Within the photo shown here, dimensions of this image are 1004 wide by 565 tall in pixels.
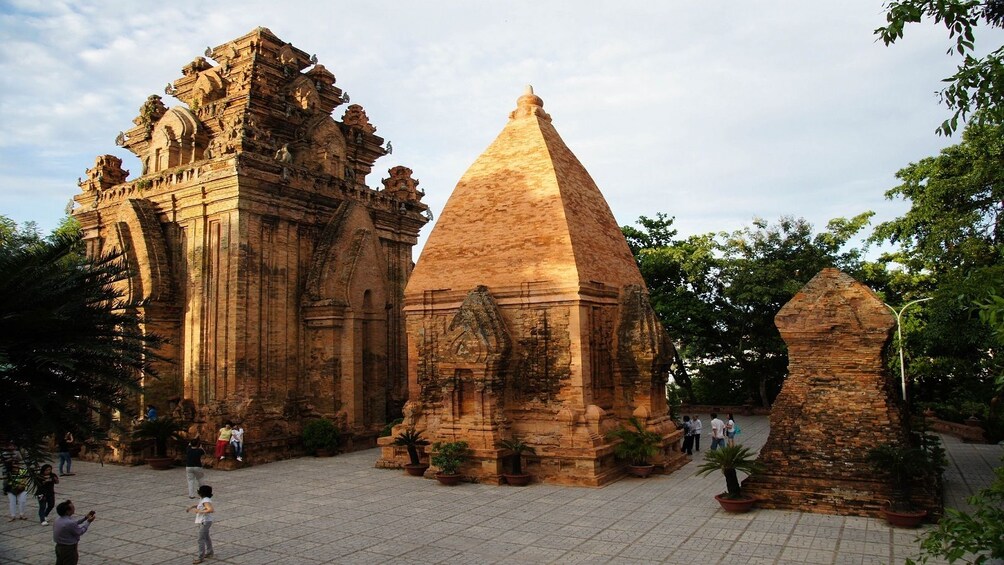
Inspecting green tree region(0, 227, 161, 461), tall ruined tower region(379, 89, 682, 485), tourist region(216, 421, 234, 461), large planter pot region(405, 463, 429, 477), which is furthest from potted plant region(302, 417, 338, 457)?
green tree region(0, 227, 161, 461)

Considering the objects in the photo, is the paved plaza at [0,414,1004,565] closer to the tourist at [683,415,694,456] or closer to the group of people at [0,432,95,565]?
the group of people at [0,432,95,565]

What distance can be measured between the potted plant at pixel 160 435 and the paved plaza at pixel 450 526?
1.64m

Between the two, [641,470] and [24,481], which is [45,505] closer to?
[24,481]

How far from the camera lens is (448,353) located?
48.1ft

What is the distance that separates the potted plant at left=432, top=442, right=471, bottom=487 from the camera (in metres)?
13.6

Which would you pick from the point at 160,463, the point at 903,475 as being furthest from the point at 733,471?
the point at 160,463

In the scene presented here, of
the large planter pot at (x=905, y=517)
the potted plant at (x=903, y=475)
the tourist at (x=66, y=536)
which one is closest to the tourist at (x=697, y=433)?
the potted plant at (x=903, y=475)

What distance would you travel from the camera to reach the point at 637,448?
14266mm

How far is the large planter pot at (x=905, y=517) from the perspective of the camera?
30.9ft

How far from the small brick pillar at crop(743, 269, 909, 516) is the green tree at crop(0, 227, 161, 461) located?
30.7 ft

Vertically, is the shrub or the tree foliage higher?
the tree foliage

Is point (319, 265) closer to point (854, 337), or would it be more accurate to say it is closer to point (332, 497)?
point (332, 497)

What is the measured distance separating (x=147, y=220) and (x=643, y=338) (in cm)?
1390

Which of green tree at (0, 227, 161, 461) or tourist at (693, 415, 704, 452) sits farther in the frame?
tourist at (693, 415, 704, 452)
